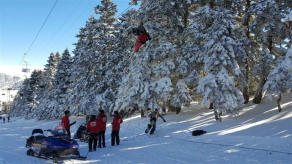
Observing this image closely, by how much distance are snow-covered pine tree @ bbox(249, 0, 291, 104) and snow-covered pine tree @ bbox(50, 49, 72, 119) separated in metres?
24.9

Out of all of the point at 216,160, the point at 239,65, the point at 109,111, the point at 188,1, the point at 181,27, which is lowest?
the point at 216,160

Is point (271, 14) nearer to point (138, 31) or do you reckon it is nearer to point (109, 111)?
point (138, 31)

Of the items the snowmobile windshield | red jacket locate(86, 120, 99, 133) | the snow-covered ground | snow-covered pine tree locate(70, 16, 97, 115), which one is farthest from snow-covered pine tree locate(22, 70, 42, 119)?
the snowmobile windshield

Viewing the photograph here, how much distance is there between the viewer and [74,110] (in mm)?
29062

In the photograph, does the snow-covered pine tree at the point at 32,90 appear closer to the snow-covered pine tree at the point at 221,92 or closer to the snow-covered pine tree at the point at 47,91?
the snow-covered pine tree at the point at 47,91

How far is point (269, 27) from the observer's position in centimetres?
1805

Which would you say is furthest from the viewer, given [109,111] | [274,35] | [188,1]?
[109,111]

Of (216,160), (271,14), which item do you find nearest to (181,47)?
(271,14)

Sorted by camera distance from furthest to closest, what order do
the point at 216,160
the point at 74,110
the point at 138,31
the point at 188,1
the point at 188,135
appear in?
the point at 74,110
the point at 188,1
the point at 138,31
the point at 188,135
the point at 216,160

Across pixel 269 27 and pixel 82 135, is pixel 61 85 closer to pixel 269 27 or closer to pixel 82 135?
pixel 82 135

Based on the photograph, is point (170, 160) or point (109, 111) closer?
point (170, 160)

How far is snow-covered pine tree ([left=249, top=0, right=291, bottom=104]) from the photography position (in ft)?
58.0

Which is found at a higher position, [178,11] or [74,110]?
[178,11]

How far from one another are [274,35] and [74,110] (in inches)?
863
